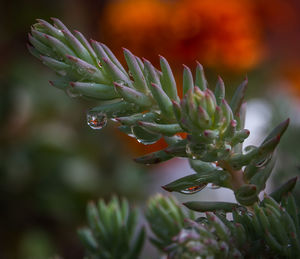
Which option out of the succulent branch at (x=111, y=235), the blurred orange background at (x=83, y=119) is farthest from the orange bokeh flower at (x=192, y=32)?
the succulent branch at (x=111, y=235)

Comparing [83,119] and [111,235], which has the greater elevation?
[111,235]

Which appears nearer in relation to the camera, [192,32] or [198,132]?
[198,132]

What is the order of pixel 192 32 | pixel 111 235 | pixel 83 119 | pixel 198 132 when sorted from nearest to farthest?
pixel 198 132, pixel 111 235, pixel 192 32, pixel 83 119

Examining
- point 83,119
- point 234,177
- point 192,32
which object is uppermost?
point 234,177

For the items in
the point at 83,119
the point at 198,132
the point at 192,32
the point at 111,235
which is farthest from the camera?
the point at 83,119

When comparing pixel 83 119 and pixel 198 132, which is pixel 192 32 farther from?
pixel 198 132

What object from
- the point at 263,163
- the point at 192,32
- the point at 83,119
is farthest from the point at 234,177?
the point at 83,119

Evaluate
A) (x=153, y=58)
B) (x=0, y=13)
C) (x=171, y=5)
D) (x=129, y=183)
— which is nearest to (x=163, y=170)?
(x=129, y=183)

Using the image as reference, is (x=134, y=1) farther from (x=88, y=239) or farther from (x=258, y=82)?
(x=88, y=239)
